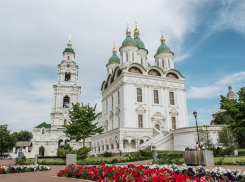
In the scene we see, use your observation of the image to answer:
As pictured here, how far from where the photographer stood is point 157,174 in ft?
21.1

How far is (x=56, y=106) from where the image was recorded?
2207 inches

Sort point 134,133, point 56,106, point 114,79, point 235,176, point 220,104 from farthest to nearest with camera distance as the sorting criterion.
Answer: point 56,106
point 114,79
point 134,133
point 220,104
point 235,176

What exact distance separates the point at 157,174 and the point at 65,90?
5417cm

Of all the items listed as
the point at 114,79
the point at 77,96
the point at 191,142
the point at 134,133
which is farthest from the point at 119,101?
the point at 77,96

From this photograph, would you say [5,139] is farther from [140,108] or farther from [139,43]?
[139,43]

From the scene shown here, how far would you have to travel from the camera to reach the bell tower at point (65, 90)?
5481 cm

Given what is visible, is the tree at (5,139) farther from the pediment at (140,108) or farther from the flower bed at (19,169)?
the flower bed at (19,169)

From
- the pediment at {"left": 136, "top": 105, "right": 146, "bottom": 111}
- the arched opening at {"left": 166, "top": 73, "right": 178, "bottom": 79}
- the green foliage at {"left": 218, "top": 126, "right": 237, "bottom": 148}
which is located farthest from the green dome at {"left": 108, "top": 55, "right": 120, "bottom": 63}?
the green foliage at {"left": 218, "top": 126, "right": 237, "bottom": 148}

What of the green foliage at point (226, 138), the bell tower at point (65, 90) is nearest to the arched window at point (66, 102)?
the bell tower at point (65, 90)

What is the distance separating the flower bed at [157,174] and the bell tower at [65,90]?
48.0 metres

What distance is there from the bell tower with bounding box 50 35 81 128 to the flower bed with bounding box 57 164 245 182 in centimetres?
4795

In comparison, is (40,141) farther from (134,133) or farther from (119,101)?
(134,133)

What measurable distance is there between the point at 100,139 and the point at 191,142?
17944 mm

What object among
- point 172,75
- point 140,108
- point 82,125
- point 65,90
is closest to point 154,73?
point 172,75
